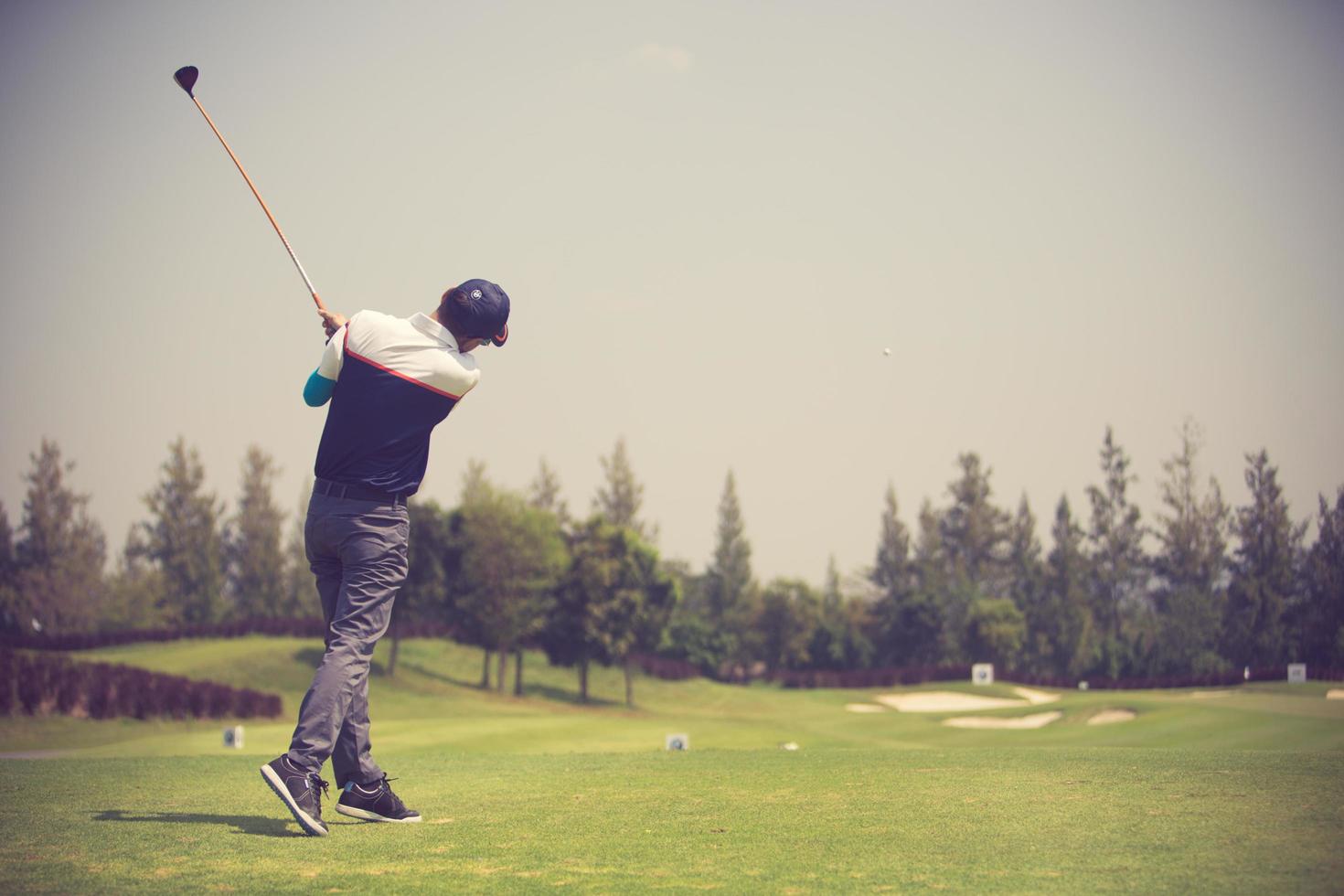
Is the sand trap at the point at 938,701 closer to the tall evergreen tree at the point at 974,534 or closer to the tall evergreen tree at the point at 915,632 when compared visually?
the tall evergreen tree at the point at 915,632

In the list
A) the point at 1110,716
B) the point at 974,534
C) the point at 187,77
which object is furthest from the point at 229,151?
the point at 974,534

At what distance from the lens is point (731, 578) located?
103812 millimetres

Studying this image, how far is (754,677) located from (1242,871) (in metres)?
92.6

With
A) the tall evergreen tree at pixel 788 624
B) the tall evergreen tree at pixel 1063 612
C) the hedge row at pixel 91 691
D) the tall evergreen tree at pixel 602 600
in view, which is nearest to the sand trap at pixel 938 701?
the tall evergreen tree at pixel 602 600

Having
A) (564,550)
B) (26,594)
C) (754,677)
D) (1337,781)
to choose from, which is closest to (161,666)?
(564,550)

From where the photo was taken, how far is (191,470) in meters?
88.5

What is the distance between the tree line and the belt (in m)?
51.2

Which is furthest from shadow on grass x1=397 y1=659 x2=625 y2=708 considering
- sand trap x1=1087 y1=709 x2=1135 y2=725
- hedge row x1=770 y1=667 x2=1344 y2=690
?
sand trap x1=1087 y1=709 x2=1135 y2=725

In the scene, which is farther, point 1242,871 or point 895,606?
point 895,606

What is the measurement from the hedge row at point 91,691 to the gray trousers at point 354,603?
93.3ft

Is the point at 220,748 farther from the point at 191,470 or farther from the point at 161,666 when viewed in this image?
the point at 191,470

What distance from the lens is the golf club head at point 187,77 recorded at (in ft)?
26.5

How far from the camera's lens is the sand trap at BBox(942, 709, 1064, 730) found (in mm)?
42250

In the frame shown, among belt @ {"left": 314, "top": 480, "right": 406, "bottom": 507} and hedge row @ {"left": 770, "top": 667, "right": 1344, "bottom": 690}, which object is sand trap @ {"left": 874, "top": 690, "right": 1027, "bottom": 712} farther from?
belt @ {"left": 314, "top": 480, "right": 406, "bottom": 507}
